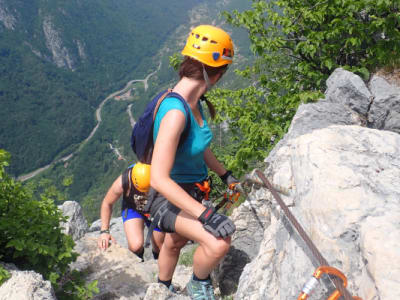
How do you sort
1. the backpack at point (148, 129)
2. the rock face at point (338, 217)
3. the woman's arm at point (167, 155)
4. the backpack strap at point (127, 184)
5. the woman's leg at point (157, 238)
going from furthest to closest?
the woman's leg at point (157, 238), the backpack strap at point (127, 184), the backpack at point (148, 129), the woman's arm at point (167, 155), the rock face at point (338, 217)

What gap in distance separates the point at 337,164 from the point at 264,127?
4.49m

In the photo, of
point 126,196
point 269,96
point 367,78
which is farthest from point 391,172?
point 269,96

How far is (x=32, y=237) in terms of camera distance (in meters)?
4.10

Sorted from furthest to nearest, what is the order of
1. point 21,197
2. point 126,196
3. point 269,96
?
point 269,96 → point 21,197 → point 126,196

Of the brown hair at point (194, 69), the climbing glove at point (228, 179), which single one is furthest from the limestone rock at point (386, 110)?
the brown hair at point (194, 69)

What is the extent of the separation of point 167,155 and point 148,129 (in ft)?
1.75

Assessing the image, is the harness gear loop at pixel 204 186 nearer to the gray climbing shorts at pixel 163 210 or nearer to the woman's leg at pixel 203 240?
the gray climbing shorts at pixel 163 210

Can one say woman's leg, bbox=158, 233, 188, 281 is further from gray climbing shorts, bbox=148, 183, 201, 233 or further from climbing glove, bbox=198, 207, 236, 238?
climbing glove, bbox=198, 207, 236, 238

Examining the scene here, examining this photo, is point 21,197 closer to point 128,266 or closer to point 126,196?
point 126,196

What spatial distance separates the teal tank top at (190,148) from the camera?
272cm

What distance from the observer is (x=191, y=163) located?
3.25 metres

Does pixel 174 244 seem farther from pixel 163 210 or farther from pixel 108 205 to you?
pixel 108 205

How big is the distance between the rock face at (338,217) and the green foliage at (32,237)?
276 cm

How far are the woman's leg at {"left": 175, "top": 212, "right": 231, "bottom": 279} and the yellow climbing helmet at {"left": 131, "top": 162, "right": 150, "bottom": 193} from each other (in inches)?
26.1
